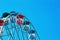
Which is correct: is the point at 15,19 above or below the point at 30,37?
above

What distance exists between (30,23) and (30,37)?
1011mm

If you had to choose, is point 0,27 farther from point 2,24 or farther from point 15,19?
point 15,19

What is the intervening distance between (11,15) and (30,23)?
59.4 inches

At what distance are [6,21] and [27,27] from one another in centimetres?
198

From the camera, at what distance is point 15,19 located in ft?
71.1

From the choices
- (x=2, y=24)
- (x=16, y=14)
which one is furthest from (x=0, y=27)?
(x=16, y=14)

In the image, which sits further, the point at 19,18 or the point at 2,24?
the point at 19,18

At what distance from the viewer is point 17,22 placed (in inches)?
856

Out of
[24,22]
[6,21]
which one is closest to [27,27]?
[24,22]

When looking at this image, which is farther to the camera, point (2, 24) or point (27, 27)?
point (27, 27)

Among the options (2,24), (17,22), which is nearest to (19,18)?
(17,22)

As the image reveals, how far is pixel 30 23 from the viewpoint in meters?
21.7

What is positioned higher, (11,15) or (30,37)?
(11,15)

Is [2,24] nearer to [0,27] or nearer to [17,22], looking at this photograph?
[0,27]
